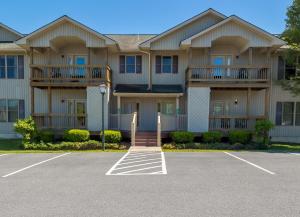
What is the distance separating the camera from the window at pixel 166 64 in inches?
662

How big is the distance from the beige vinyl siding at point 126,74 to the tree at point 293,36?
10.1 meters

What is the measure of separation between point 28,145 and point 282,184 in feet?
44.8

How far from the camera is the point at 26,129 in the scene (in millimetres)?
13570

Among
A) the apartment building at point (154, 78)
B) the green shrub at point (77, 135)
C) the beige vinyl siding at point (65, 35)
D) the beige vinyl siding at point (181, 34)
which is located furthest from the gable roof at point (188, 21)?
the green shrub at point (77, 135)

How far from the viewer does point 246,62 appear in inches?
645

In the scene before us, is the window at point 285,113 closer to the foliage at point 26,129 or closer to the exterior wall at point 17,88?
the foliage at point 26,129

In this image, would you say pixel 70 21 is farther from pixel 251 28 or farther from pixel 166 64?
pixel 251 28

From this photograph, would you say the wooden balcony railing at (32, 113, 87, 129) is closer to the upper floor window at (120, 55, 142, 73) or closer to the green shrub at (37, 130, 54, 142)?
the green shrub at (37, 130, 54, 142)

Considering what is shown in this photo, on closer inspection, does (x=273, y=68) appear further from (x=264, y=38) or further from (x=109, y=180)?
(x=109, y=180)

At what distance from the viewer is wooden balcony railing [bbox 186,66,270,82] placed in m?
14.6

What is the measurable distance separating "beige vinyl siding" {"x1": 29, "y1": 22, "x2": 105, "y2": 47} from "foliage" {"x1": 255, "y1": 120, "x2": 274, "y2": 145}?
470 inches

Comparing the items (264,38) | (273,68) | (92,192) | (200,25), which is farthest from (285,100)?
(92,192)

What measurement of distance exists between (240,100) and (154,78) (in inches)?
275

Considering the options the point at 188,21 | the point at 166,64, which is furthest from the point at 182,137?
the point at 188,21
